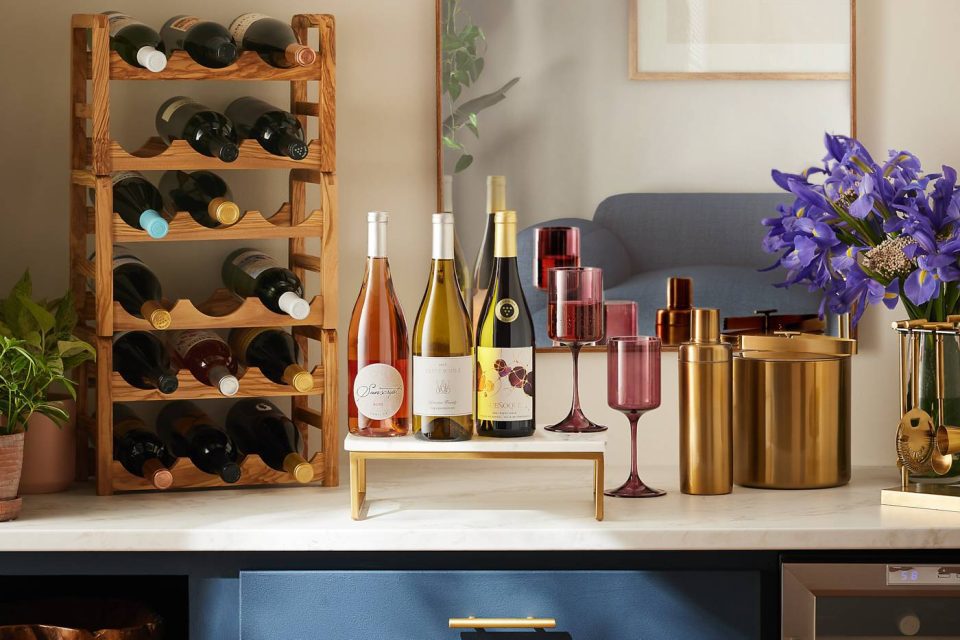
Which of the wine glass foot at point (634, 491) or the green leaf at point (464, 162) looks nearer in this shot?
the wine glass foot at point (634, 491)

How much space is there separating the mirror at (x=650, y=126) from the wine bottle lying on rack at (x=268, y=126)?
0.32 m

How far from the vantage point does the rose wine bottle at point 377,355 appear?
1.55 metres

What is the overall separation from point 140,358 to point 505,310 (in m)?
0.67

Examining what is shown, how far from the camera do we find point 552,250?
1.90 metres

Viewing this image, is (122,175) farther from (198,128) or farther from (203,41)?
(203,41)

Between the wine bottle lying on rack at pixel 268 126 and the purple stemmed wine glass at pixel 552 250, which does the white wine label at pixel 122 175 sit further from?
the purple stemmed wine glass at pixel 552 250

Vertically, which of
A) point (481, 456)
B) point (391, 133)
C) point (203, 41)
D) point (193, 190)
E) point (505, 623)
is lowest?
point (505, 623)

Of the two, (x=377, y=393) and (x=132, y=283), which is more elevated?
(x=132, y=283)

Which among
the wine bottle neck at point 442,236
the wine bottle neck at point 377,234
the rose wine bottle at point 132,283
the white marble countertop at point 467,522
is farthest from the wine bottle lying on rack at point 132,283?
the wine bottle neck at point 442,236

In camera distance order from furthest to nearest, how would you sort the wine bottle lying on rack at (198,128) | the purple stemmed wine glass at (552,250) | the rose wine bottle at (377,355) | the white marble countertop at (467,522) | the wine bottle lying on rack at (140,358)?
the purple stemmed wine glass at (552,250) < the wine bottle lying on rack at (140,358) < the wine bottle lying on rack at (198,128) < the rose wine bottle at (377,355) < the white marble countertop at (467,522)

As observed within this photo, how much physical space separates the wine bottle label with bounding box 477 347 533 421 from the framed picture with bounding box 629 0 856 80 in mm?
718

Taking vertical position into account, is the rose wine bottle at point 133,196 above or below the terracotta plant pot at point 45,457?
above

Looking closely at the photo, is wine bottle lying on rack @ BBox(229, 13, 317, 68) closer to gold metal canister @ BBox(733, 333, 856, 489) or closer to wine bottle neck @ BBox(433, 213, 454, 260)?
wine bottle neck @ BBox(433, 213, 454, 260)

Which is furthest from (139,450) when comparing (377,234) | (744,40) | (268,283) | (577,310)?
(744,40)
